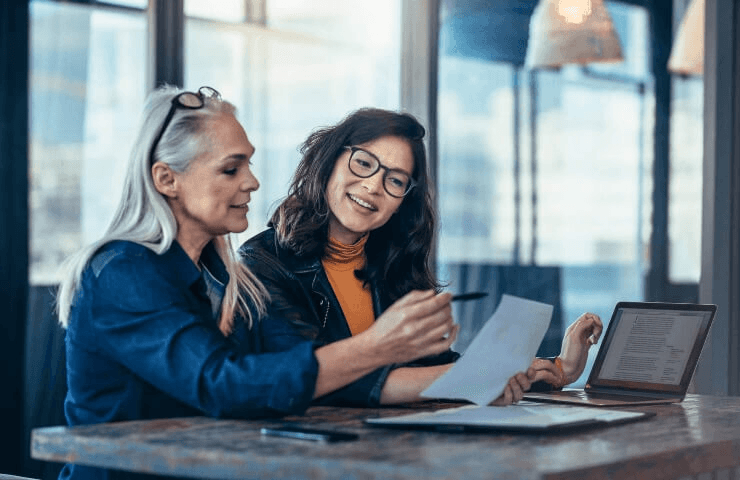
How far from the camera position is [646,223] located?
4.11 meters

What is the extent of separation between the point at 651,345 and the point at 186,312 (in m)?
1.11

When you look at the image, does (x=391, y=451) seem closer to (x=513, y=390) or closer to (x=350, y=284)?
(x=513, y=390)

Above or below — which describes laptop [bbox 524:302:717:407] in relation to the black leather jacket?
below

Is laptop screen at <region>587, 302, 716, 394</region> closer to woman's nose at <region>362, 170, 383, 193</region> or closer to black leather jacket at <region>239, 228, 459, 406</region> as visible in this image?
black leather jacket at <region>239, 228, 459, 406</region>

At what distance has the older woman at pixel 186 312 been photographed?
68.8 inches

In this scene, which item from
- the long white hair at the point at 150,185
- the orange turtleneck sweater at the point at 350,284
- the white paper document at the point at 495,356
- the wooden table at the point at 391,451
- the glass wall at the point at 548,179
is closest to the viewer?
the wooden table at the point at 391,451

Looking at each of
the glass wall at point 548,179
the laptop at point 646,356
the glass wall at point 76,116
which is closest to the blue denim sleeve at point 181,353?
the laptop at point 646,356

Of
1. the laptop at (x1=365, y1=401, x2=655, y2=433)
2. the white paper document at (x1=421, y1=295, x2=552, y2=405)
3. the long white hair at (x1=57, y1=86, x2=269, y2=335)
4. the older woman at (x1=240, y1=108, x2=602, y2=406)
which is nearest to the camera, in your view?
the laptop at (x1=365, y1=401, x2=655, y2=433)

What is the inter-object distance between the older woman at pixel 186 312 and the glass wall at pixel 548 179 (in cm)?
230

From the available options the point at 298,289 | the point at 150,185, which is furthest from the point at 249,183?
the point at 298,289

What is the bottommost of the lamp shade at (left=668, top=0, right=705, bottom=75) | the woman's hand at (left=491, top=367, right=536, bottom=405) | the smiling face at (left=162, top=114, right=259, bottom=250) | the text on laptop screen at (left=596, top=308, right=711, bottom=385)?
the woman's hand at (left=491, top=367, right=536, bottom=405)

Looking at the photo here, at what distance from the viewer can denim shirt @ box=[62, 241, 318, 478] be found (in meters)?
1.75

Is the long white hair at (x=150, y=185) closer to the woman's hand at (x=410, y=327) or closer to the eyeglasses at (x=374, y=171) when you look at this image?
the woman's hand at (x=410, y=327)

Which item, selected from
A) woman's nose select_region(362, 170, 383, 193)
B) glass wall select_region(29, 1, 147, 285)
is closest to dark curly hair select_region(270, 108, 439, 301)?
woman's nose select_region(362, 170, 383, 193)
